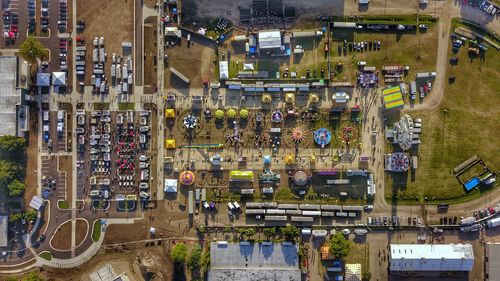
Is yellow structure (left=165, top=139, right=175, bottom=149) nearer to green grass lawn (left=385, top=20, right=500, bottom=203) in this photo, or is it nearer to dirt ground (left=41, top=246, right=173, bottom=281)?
dirt ground (left=41, top=246, right=173, bottom=281)

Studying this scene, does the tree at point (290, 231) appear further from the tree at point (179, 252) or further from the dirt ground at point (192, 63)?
the dirt ground at point (192, 63)

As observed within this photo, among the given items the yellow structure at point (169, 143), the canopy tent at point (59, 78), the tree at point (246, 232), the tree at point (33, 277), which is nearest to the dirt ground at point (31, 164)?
the canopy tent at point (59, 78)

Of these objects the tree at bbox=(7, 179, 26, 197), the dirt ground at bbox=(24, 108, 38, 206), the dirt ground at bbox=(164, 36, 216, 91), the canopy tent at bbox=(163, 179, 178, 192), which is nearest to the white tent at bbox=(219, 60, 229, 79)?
the dirt ground at bbox=(164, 36, 216, 91)

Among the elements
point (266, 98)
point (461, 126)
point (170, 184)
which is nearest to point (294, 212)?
point (266, 98)

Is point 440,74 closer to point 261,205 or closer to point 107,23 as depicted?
point 261,205

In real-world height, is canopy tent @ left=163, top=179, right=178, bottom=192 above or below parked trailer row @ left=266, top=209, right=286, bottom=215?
above

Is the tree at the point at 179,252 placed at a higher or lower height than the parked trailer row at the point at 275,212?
lower
